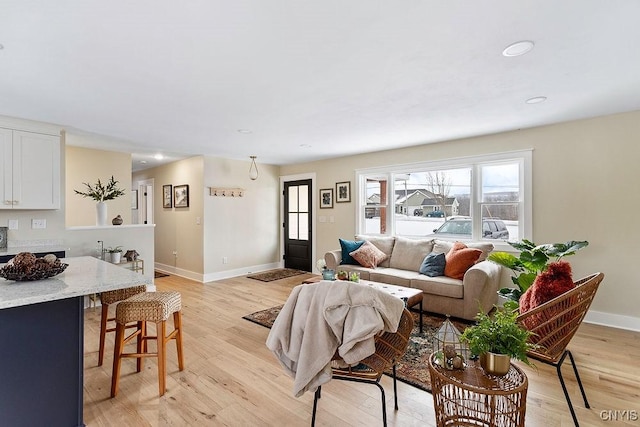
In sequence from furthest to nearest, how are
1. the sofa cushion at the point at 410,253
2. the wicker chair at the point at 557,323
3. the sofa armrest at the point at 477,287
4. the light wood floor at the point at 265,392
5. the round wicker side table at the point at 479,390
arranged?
the sofa cushion at the point at 410,253
the sofa armrest at the point at 477,287
the light wood floor at the point at 265,392
the wicker chair at the point at 557,323
the round wicker side table at the point at 479,390

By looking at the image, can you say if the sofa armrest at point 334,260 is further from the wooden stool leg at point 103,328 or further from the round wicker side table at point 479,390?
the round wicker side table at point 479,390

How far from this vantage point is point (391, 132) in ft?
13.4

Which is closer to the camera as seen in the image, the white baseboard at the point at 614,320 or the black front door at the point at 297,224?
the white baseboard at the point at 614,320

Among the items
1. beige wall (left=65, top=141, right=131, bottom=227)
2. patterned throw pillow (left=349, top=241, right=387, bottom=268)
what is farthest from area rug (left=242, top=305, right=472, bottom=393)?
beige wall (left=65, top=141, right=131, bottom=227)

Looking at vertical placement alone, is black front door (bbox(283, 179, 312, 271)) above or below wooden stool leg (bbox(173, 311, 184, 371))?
above

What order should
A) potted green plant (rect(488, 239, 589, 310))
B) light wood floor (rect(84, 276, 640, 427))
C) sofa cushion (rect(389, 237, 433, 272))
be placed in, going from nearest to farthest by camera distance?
light wood floor (rect(84, 276, 640, 427)) < potted green plant (rect(488, 239, 589, 310)) < sofa cushion (rect(389, 237, 433, 272))

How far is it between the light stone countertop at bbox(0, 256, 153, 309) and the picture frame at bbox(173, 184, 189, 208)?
13.1 feet

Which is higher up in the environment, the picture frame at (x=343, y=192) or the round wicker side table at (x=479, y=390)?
the picture frame at (x=343, y=192)

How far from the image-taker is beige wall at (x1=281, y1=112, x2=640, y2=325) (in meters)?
3.31

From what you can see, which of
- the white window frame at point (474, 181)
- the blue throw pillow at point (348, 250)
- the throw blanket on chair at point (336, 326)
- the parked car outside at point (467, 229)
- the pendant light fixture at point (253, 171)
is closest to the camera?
the throw blanket on chair at point (336, 326)

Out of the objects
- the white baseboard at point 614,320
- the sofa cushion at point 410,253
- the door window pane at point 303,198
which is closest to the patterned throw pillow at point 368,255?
the sofa cushion at point 410,253

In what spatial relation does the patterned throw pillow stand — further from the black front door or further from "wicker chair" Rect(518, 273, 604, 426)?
"wicker chair" Rect(518, 273, 604, 426)

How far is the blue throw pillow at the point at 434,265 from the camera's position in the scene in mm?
3943

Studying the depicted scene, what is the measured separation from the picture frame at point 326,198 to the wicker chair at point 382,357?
443 cm
